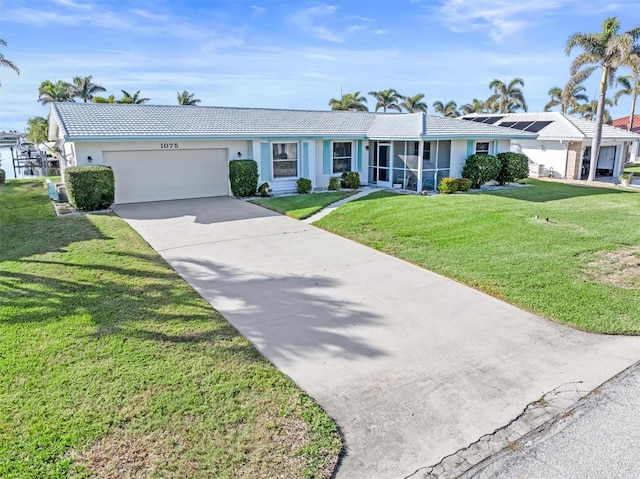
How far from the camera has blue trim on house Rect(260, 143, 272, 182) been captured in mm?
18170

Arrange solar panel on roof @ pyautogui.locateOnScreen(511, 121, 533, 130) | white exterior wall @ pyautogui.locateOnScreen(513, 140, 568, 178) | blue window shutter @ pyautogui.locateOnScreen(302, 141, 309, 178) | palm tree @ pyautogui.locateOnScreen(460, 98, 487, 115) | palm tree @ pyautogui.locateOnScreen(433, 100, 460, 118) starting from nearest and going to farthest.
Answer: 1. blue window shutter @ pyautogui.locateOnScreen(302, 141, 309, 178)
2. white exterior wall @ pyautogui.locateOnScreen(513, 140, 568, 178)
3. solar panel on roof @ pyautogui.locateOnScreen(511, 121, 533, 130)
4. palm tree @ pyautogui.locateOnScreen(460, 98, 487, 115)
5. palm tree @ pyautogui.locateOnScreen(433, 100, 460, 118)

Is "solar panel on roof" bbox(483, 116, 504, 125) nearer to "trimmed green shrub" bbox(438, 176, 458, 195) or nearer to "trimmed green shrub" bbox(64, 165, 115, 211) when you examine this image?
"trimmed green shrub" bbox(438, 176, 458, 195)

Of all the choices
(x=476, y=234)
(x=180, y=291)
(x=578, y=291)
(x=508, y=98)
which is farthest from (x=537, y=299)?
(x=508, y=98)

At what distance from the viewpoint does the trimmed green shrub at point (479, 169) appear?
19.3 m

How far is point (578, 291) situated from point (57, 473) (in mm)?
7532

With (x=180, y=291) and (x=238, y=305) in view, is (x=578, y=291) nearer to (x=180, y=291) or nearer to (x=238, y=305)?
(x=238, y=305)

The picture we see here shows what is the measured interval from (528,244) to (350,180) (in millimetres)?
10338

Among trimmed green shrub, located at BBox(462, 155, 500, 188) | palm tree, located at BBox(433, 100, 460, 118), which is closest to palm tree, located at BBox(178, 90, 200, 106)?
palm tree, located at BBox(433, 100, 460, 118)

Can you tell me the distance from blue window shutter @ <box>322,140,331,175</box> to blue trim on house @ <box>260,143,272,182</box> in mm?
2631

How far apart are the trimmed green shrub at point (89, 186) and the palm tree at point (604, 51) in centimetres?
2209

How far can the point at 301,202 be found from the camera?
1622cm

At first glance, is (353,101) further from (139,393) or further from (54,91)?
(139,393)

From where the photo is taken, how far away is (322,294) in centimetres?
750

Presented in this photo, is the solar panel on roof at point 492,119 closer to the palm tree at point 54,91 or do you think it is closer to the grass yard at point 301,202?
the grass yard at point 301,202
